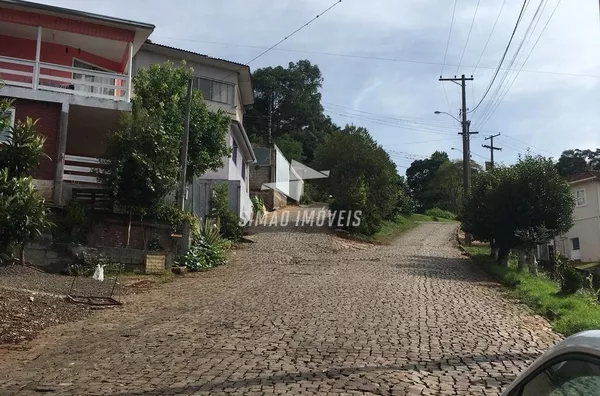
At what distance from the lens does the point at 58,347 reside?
8070mm

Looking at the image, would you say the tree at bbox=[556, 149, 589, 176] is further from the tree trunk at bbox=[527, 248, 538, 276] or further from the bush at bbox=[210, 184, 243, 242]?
the bush at bbox=[210, 184, 243, 242]

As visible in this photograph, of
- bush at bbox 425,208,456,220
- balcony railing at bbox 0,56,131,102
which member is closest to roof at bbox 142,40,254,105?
balcony railing at bbox 0,56,131,102

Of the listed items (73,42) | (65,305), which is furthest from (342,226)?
(65,305)

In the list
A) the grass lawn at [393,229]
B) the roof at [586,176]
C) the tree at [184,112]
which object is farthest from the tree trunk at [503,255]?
the roof at [586,176]

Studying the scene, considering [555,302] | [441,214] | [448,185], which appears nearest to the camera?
[555,302]

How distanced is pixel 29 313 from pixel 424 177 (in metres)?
62.1

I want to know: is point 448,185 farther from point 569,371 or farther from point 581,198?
point 569,371

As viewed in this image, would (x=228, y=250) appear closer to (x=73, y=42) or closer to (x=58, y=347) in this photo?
(x=73, y=42)

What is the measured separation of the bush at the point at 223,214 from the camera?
76.4ft

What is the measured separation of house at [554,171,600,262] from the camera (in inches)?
1406

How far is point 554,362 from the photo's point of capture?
259 cm

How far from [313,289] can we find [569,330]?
18.2 feet

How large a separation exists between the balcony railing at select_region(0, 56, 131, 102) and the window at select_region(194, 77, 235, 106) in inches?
352

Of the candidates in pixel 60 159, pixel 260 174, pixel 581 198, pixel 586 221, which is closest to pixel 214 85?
pixel 260 174
